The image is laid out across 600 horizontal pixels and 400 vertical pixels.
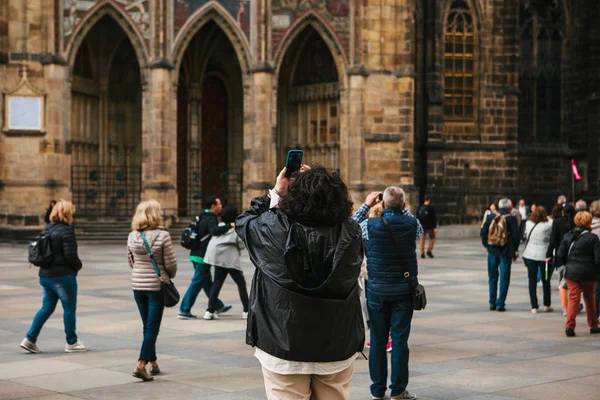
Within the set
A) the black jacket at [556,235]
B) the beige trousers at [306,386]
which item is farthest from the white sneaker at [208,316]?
the beige trousers at [306,386]

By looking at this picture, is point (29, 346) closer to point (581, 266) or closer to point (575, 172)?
point (581, 266)

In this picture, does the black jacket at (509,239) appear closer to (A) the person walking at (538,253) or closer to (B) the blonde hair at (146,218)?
(A) the person walking at (538,253)

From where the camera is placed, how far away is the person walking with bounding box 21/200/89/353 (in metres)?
10.5

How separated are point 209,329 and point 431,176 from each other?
25.3m

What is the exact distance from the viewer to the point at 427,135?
122 feet

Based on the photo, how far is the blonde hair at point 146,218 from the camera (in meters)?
9.34

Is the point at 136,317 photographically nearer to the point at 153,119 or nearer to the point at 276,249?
the point at 276,249

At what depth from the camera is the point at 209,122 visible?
36.0 m

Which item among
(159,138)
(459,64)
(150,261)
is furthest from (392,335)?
(459,64)

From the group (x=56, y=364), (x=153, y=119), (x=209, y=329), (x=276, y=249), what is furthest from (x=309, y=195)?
(x=153, y=119)

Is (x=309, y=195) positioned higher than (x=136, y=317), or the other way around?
(x=309, y=195)

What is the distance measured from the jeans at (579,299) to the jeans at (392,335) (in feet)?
13.9

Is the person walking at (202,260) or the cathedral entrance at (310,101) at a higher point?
the cathedral entrance at (310,101)

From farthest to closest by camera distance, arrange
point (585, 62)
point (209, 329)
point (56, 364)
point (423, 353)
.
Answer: point (585, 62) < point (209, 329) < point (423, 353) < point (56, 364)
